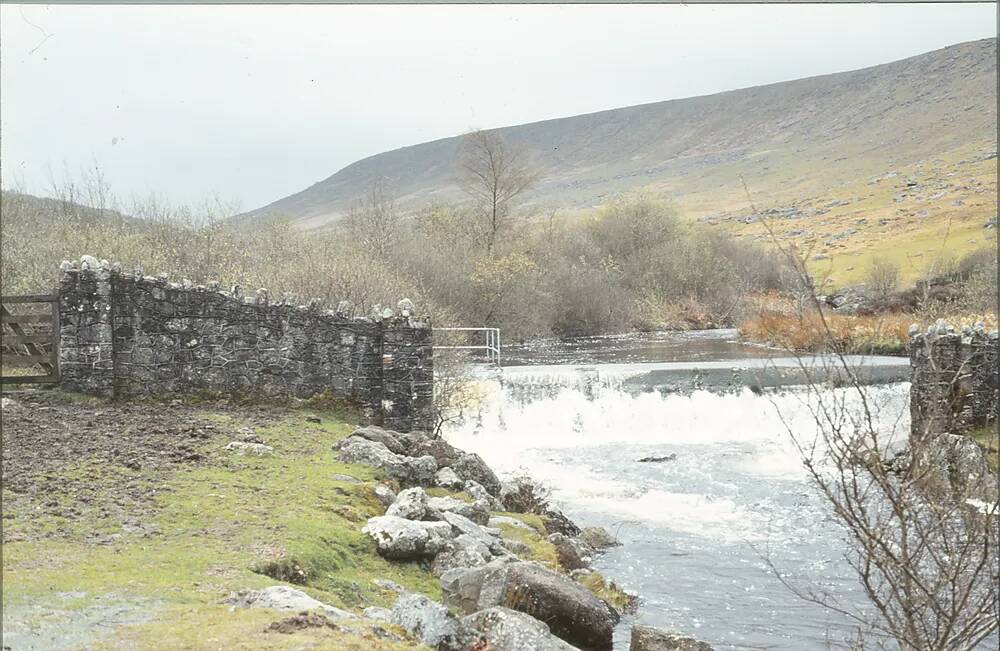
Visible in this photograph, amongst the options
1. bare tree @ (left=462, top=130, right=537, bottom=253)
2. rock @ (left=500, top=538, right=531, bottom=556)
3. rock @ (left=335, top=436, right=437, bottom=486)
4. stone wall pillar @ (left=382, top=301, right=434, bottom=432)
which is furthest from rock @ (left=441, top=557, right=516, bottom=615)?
bare tree @ (left=462, top=130, right=537, bottom=253)

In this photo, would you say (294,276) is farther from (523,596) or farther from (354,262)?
(523,596)

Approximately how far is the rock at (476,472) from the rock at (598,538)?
1415 millimetres

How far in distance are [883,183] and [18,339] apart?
77.6 m

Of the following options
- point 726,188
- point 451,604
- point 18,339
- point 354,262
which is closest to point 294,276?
point 354,262

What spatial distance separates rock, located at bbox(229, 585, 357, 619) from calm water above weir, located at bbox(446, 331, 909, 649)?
3.27 meters

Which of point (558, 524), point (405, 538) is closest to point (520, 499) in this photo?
point (558, 524)

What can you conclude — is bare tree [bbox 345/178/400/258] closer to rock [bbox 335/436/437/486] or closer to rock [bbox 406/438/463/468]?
rock [bbox 406/438/463/468]

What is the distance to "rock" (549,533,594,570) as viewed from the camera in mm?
10008

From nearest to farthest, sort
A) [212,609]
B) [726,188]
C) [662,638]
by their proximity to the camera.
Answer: [212,609] < [662,638] < [726,188]

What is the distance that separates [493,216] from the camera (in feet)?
145

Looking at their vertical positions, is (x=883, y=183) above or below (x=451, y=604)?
above

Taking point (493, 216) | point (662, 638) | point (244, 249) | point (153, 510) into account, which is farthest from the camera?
point (493, 216)

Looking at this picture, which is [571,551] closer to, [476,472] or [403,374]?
[476,472]

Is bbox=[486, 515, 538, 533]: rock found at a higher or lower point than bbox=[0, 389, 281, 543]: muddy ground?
lower
